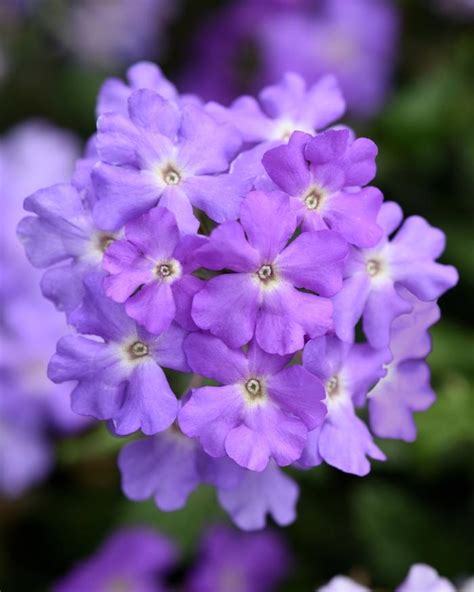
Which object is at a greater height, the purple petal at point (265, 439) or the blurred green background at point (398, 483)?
the purple petal at point (265, 439)

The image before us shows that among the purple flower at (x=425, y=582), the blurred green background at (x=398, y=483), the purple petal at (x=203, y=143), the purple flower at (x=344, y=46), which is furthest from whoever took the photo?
the purple flower at (x=344, y=46)

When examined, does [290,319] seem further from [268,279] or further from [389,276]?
[389,276]

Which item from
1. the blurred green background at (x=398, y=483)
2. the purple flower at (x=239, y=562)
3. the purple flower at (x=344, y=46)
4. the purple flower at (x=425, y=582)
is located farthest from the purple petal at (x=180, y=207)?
the purple flower at (x=344, y=46)

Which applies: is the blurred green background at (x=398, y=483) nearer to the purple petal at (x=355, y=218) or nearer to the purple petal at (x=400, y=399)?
the purple petal at (x=400, y=399)

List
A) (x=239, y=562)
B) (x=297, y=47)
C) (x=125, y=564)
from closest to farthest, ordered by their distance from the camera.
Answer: (x=125, y=564) < (x=239, y=562) < (x=297, y=47)

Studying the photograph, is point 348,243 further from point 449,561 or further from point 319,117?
point 449,561

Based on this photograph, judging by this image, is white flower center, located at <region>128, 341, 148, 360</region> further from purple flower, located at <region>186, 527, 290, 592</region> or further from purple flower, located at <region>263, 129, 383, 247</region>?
purple flower, located at <region>186, 527, 290, 592</region>

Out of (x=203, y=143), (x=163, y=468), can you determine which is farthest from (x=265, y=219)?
(x=163, y=468)
